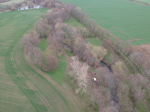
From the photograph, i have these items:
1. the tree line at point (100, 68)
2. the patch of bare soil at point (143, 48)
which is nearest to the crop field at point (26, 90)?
the tree line at point (100, 68)

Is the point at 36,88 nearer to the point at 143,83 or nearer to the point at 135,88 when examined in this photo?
the point at 135,88

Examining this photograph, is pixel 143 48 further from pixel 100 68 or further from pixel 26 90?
pixel 26 90

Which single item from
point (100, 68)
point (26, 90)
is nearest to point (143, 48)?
point (100, 68)

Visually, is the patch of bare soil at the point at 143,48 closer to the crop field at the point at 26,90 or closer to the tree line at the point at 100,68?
the tree line at the point at 100,68

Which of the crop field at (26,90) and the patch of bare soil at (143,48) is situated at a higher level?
the patch of bare soil at (143,48)

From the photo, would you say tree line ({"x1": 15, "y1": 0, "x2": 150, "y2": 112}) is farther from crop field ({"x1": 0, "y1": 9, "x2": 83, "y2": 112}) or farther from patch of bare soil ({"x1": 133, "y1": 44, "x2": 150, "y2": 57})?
patch of bare soil ({"x1": 133, "y1": 44, "x2": 150, "y2": 57})

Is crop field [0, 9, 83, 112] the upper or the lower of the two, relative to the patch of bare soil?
lower

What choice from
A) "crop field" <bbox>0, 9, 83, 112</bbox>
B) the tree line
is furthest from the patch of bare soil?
"crop field" <bbox>0, 9, 83, 112</bbox>

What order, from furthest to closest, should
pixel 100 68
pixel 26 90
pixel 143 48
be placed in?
pixel 143 48 → pixel 100 68 → pixel 26 90

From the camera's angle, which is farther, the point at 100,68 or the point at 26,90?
the point at 100,68

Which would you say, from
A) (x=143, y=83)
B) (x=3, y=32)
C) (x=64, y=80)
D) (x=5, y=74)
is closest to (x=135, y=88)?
(x=143, y=83)

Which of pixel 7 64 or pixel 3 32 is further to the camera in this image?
pixel 3 32
